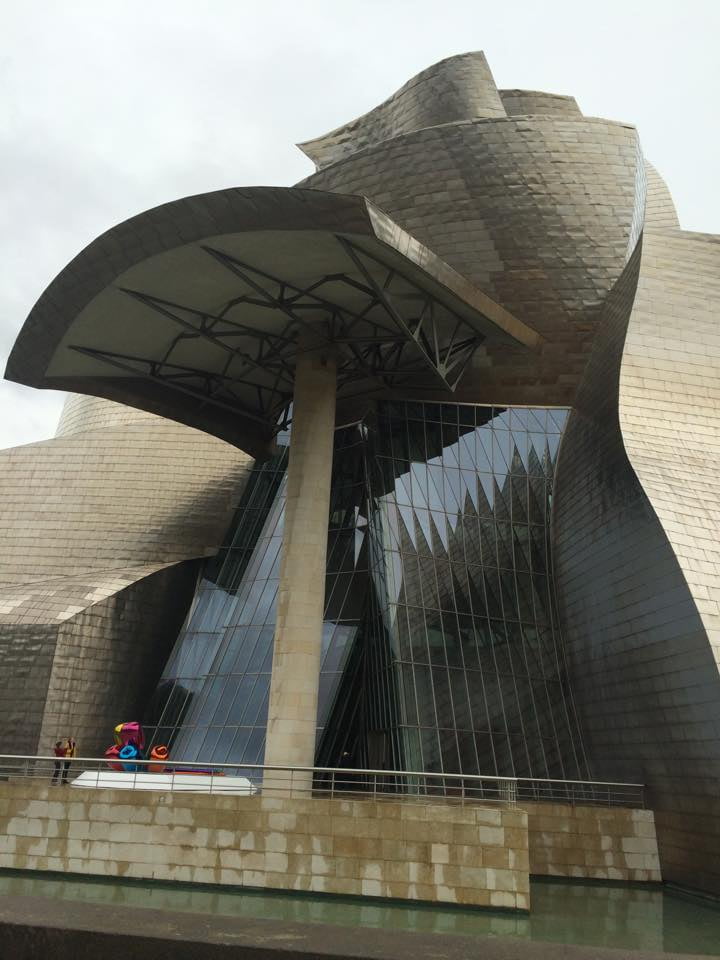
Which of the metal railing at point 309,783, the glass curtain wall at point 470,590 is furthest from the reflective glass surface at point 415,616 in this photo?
the metal railing at point 309,783

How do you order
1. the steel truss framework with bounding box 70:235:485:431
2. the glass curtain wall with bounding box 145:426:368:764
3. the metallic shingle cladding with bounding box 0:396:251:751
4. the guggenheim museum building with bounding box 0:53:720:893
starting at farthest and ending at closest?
the metallic shingle cladding with bounding box 0:396:251:751, the glass curtain wall with bounding box 145:426:368:764, the steel truss framework with bounding box 70:235:485:431, the guggenheim museum building with bounding box 0:53:720:893

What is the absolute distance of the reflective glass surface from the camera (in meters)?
18.5

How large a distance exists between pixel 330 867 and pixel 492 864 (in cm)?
247

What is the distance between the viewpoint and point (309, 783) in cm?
1517

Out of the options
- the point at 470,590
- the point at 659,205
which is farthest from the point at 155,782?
the point at 659,205

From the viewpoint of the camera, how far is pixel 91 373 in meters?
20.3

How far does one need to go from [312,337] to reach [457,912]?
11.8m

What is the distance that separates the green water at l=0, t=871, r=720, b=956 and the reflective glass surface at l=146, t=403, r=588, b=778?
16.7 feet

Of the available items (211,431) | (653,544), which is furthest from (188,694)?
(653,544)

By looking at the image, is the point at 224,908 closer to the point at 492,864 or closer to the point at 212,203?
the point at 492,864

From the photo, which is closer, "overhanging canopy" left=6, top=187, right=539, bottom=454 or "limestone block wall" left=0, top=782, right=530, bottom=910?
"limestone block wall" left=0, top=782, right=530, bottom=910

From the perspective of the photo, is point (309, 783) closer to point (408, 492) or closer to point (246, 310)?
point (408, 492)

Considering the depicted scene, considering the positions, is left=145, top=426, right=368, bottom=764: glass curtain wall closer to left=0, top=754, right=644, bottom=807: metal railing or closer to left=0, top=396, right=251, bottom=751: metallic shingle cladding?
left=0, top=396, right=251, bottom=751: metallic shingle cladding

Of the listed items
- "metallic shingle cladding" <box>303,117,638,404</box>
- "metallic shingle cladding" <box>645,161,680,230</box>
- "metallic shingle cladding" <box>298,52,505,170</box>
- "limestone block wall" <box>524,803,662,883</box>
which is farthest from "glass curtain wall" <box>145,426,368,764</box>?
"metallic shingle cladding" <box>645,161,680,230</box>
